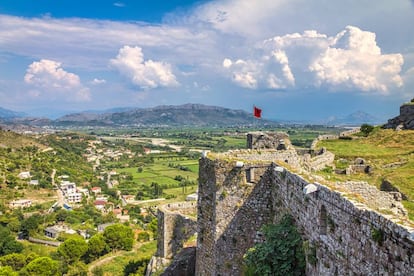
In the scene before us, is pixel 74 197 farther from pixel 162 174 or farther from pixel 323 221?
pixel 323 221

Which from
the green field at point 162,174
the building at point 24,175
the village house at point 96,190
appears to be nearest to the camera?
the building at point 24,175

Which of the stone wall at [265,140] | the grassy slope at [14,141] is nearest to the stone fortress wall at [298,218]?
the stone wall at [265,140]

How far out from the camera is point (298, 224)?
29.3 feet

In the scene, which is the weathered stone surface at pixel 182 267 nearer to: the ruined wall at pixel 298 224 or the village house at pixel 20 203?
the ruined wall at pixel 298 224

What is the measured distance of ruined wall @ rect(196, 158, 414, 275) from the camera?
5371 mm

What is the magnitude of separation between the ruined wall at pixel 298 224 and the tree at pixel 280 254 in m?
0.36

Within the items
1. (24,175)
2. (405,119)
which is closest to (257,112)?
(405,119)

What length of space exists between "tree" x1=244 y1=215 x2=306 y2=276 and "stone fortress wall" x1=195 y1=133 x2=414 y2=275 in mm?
355

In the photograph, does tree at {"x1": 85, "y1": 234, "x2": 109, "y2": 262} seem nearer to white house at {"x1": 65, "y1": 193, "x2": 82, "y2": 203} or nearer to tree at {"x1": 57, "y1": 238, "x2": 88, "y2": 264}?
tree at {"x1": 57, "y1": 238, "x2": 88, "y2": 264}

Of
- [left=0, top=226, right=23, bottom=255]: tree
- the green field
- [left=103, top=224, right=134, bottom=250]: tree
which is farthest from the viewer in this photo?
the green field

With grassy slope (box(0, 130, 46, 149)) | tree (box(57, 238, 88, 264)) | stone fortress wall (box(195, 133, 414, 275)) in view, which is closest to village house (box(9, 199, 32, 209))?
tree (box(57, 238, 88, 264))

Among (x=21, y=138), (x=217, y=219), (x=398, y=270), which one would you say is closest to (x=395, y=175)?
(x=217, y=219)

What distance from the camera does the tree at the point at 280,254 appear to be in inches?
339

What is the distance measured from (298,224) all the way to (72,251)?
48.9 metres
